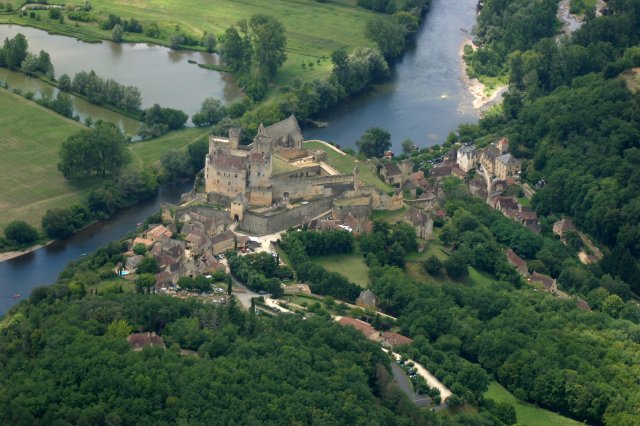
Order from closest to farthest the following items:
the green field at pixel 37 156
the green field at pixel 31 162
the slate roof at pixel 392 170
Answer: the green field at pixel 31 162
the green field at pixel 37 156
the slate roof at pixel 392 170

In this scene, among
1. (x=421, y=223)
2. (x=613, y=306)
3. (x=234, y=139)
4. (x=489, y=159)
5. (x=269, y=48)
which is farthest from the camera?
(x=269, y=48)

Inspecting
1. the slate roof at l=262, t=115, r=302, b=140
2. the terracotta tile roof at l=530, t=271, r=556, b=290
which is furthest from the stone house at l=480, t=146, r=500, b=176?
the slate roof at l=262, t=115, r=302, b=140

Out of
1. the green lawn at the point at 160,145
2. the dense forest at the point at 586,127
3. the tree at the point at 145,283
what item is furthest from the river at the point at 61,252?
the dense forest at the point at 586,127

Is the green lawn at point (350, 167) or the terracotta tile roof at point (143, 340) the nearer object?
the terracotta tile roof at point (143, 340)

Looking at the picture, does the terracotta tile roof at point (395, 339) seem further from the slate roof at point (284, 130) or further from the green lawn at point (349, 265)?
the slate roof at point (284, 130)

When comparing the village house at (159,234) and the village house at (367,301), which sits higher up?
the village house at (159,234)

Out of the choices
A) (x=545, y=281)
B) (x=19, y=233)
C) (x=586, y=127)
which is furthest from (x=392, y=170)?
(x=19, y=233)

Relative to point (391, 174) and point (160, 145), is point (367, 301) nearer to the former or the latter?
point (391, 174)
